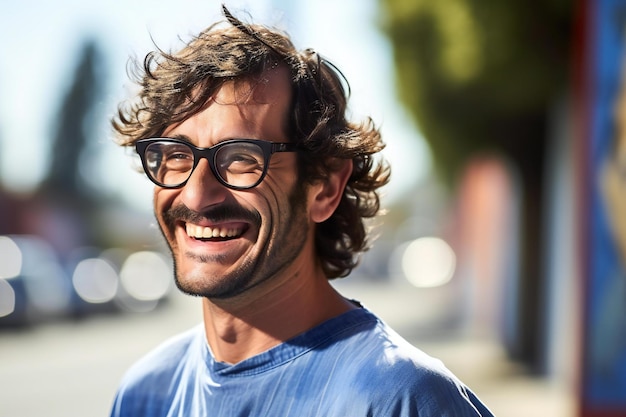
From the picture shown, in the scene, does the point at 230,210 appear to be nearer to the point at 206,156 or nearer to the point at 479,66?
the point at 206,156

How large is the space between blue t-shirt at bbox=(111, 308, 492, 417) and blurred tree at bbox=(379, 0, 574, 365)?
919cm

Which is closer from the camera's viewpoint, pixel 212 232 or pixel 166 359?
pixel 212 232

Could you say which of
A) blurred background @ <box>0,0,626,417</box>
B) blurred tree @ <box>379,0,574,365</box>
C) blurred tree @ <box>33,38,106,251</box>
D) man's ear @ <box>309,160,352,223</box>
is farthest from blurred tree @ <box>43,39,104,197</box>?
man's ear @ <box>309,160,352,223</box>

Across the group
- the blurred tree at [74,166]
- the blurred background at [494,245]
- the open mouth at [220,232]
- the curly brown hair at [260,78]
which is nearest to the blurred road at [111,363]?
the blurred background at [494,245]

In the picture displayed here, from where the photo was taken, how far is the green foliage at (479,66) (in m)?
11.2

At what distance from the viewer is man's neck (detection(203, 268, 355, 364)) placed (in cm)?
227

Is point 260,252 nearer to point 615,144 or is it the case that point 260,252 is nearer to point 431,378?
point 431,378

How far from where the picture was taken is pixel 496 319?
57.1ft

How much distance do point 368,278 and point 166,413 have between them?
46015 millimetres

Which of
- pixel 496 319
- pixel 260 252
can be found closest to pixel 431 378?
pixel 260 252

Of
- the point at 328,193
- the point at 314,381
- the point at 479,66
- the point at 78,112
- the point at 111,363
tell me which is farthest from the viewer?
the point at 78,112

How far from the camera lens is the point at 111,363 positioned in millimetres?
15055

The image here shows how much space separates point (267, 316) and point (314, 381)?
9.4 inches

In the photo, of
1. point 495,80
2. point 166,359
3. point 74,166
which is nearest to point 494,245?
point 495,80
